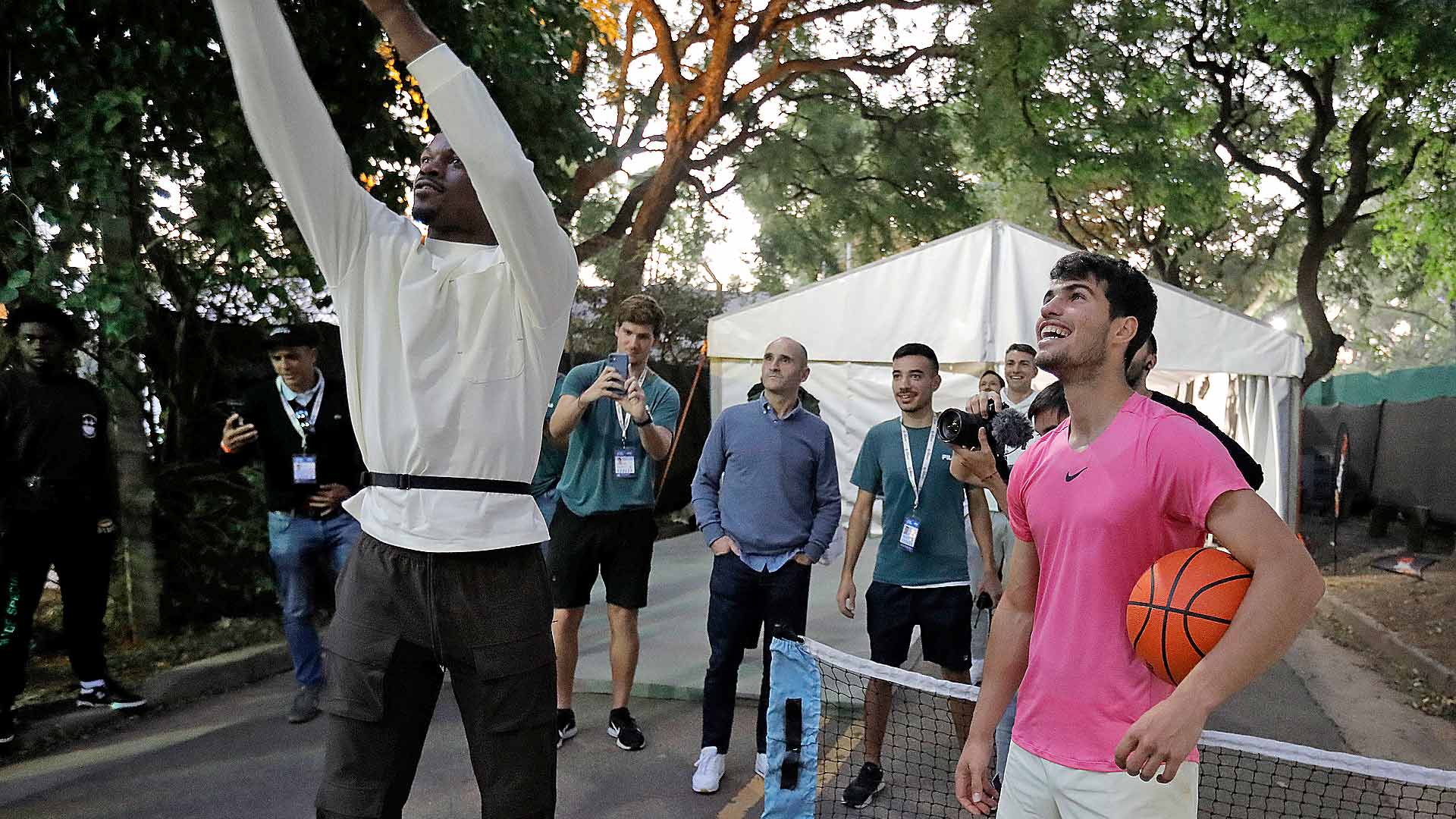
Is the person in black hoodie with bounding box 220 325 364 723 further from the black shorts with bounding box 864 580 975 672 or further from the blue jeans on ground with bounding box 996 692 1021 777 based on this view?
the blue jeans on ground with bounding box 996 692 1021 777

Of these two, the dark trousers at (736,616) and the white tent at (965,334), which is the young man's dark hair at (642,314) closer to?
the dark trousers at (736,616)

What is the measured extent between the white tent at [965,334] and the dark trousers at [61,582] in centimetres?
847

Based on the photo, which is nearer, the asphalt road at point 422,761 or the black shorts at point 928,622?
the asphalt road at point 422,761

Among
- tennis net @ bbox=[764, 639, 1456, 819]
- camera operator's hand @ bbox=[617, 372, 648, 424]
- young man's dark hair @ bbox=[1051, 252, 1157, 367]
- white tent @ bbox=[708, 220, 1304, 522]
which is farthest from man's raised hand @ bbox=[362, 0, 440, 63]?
white tent @ bbox=[708, 220, 1304, 522]

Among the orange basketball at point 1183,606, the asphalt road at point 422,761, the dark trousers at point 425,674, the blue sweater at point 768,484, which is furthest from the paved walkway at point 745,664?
the orange basketball at point 1183,606

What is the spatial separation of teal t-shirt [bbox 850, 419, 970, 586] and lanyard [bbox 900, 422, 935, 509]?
11mm

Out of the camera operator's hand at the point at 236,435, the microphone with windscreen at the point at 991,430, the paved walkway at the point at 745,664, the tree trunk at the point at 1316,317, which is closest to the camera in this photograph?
the microphone with windscreen at the point at 991,430

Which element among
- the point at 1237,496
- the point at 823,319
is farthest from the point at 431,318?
the point at 823,319

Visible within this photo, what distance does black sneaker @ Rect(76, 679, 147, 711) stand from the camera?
19.7ft

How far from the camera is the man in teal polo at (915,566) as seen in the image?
4.95 metres

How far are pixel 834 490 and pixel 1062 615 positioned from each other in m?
3.02

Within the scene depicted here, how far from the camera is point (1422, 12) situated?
13281 millimetres

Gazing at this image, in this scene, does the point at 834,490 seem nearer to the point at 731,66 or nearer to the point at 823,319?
the point at 823,319

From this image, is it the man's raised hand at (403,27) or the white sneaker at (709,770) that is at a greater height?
the man's raised hand at (403,27)
